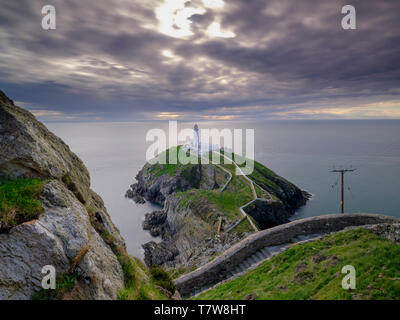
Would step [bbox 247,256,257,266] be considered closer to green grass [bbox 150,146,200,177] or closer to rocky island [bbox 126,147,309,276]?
rocky island [bbox 126,147,309,276]

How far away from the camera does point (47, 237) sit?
534 cm

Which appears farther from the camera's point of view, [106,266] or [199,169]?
[199,169]

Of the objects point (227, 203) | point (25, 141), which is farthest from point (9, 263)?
point (227, 203)

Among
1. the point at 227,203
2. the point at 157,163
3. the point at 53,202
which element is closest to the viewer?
the point at 53,202

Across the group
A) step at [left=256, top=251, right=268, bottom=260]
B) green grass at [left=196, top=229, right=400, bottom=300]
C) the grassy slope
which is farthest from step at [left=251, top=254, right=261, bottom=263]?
the grassy slope

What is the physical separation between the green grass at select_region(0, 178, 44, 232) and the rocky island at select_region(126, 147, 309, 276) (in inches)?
628

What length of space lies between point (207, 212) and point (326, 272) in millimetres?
25113

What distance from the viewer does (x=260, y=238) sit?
15.9 m

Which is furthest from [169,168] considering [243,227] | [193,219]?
[243,227]

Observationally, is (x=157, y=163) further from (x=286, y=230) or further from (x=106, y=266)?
(x=106, y=266)

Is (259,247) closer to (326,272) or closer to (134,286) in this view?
(326,272)

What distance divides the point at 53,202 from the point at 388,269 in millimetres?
12676

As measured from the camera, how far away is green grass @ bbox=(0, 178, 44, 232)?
→ 5102 millimetres
